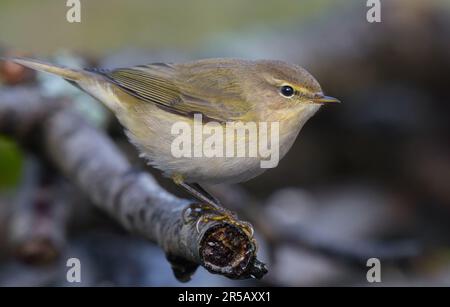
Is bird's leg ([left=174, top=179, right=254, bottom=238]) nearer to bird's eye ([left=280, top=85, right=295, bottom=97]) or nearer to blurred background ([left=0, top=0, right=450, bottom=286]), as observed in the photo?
bird's eye ([left=280, top=85, right=295, bottom=97])

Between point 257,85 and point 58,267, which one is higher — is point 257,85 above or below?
above

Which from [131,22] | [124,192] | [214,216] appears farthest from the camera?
[131,22]

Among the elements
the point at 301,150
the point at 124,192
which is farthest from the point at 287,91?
the point at 301,150

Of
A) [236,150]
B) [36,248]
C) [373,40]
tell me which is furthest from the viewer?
[373,40]

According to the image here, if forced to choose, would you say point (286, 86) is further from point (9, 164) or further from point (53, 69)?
point (9, 164)

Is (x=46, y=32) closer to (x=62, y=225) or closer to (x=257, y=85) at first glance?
(x=62, y=225)

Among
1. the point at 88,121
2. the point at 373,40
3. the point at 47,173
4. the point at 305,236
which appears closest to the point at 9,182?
the point at 47,173
